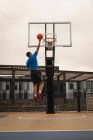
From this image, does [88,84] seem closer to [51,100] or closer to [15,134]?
[51,100]

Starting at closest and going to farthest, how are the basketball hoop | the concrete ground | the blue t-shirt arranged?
the concrete ground → the blue t-shirt → the basketball hoop

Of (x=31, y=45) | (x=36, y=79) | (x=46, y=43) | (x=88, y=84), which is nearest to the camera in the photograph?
(x=36, y=79)

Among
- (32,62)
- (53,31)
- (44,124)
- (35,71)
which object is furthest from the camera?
(53,31)

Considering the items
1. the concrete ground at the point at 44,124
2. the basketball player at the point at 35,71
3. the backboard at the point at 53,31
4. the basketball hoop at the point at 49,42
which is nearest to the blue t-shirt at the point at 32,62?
the basketball player at the point at 35,71

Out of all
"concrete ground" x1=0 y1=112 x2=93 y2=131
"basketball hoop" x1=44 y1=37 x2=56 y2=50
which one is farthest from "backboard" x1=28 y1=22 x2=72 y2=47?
"concrete ground" x1=0 y1=112 x2=93 y2=131

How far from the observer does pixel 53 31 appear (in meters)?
13.8

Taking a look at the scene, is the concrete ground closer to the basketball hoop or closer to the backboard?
the basketball hoop

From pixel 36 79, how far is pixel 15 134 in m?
4.32

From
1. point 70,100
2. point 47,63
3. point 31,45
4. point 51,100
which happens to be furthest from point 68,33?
point 70,100

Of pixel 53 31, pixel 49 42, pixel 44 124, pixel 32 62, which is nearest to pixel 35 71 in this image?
pixel 32 62

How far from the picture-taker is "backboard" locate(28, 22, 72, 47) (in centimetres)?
1357

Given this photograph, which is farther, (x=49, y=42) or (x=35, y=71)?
(x=49, y=42)

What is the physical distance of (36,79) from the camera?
936 cm

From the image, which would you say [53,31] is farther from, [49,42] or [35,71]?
[35,71]
